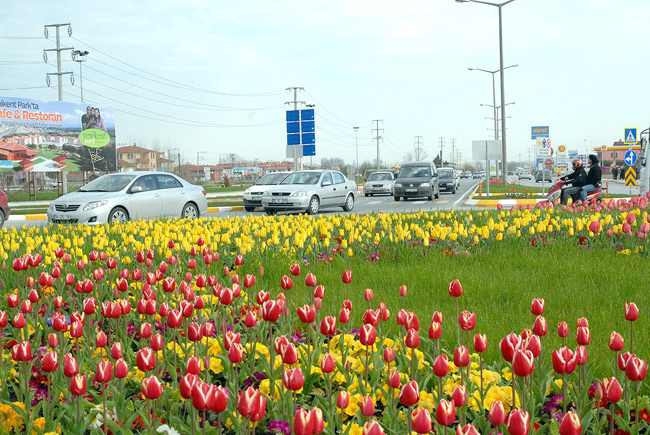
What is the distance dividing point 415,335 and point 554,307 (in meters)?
2.58

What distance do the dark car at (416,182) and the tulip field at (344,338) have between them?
64.9ft

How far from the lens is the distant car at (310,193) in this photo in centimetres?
2030

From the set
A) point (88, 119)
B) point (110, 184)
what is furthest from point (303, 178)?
point (88, 119)

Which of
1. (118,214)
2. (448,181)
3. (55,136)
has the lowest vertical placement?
(118,214)

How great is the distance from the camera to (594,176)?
13273 millimetres

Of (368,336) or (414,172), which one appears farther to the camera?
(414,172)

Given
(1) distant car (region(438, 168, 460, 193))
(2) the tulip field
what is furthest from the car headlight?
(1) distant car (region(438, 168, 460, 193))

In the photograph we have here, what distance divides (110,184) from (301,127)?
24.5 metres

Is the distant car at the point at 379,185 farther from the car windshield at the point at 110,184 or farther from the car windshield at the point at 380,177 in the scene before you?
the car windshield at the point at 110,184

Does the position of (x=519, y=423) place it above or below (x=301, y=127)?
below

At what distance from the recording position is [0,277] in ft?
18.4

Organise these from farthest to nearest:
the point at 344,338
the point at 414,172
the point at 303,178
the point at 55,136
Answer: the point at 55,136, the point at 414,172, the point at 303,178, the point at 344,338

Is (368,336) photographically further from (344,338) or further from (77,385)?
(77,385)

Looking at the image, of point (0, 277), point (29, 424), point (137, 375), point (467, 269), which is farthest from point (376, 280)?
point (29, 424)
